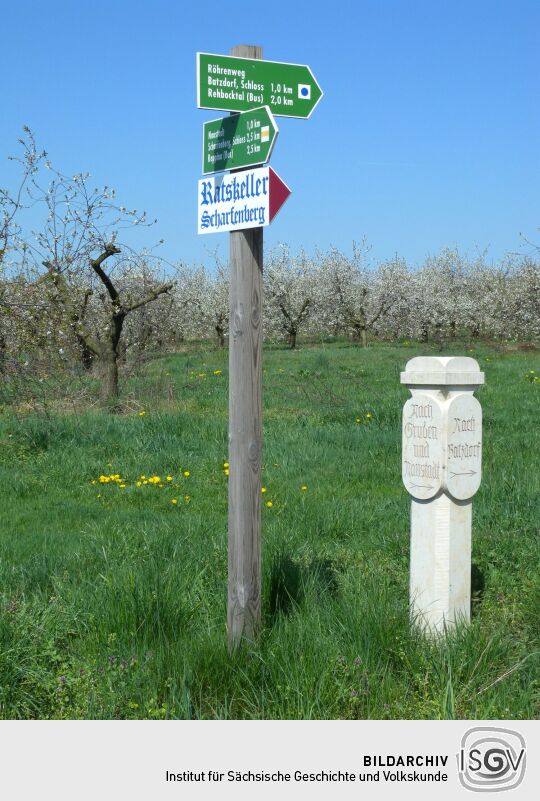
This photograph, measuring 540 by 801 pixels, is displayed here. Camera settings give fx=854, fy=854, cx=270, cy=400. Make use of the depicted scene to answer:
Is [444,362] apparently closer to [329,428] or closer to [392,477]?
[392,477]

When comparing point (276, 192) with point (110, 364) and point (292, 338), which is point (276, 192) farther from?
point (292, 338)

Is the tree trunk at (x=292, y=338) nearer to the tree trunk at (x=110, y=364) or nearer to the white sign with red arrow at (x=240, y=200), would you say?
the tree trunk at (x=110, y=364)

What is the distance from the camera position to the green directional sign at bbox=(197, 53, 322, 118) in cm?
396

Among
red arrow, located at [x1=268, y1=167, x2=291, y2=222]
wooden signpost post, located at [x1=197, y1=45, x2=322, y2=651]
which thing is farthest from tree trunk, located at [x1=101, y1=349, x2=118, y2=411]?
red arrow, located at [x1=268, y1=167, x2=291, y2=222]

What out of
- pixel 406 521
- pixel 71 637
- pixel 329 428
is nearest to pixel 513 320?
pixel 329 428

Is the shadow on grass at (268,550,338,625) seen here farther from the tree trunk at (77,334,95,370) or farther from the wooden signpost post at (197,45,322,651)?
the tree trunk at (77,334,95,370)

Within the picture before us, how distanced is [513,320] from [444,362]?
42.8 m

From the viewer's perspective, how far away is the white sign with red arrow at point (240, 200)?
383 centimetres

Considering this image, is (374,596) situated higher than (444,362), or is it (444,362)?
(444,362)

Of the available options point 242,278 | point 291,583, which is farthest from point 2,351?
point 242,278

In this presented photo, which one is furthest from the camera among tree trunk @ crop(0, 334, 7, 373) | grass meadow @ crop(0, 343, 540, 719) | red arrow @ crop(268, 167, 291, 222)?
tree trunk @ crop(0, 334, 7, 373)
